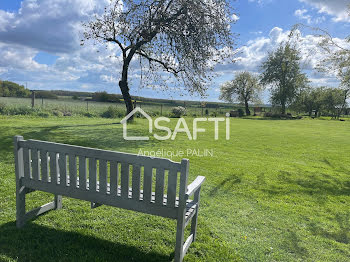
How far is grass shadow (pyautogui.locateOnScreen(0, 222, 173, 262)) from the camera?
275 cm

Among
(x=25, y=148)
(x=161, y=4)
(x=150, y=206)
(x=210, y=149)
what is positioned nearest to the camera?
(x=150, y=206)

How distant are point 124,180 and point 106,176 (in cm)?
23

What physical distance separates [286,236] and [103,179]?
259cm

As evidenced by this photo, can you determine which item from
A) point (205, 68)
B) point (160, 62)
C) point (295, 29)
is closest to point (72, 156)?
point (295, 29)

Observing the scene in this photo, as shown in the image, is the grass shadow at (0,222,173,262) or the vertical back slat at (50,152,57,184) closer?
the grass shadow at (0,222,173,262)

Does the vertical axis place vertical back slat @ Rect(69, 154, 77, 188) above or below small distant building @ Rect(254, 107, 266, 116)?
below

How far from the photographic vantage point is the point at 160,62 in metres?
13.9

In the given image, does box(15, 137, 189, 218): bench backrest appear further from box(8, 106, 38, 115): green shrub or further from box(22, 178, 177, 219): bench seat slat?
box(8, 106, 38, 115): green shrub

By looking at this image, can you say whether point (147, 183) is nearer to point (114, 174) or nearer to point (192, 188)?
point (114, 174)

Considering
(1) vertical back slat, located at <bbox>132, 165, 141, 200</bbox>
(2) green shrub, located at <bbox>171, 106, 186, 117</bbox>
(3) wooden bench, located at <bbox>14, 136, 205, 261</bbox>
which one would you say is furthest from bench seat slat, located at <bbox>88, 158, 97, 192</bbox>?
(2) green shrub, located at <bbox>171, 106, 186, 117</bbox>

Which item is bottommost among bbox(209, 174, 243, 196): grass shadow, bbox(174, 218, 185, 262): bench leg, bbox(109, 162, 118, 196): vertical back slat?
bbox(209, 174, 243, 196): grass shadow

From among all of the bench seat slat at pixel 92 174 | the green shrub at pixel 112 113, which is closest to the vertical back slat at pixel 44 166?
the bench seat slat at pixel 92 174

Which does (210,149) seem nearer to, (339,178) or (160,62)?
(339,178)

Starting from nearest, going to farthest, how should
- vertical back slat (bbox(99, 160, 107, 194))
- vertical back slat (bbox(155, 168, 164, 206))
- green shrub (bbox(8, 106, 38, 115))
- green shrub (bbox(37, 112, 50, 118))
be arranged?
1. vertical back slat (bbox(155, 168, 164, 206))
2. vertical back slat (bbox(99, 160, 107, 194))
3. green shrub (bbox(8, 106, 38, 115))
4. green shrub (bbox(37, 112, 50, 118))
